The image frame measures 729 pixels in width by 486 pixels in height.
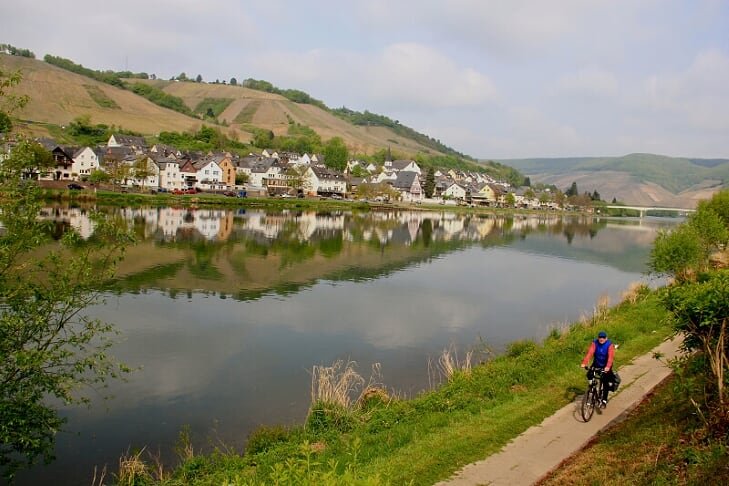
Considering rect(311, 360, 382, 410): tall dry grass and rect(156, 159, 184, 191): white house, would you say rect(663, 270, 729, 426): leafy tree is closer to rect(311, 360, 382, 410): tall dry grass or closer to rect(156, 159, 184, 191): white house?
rect(311, 360, 382, 410): tall dry grass

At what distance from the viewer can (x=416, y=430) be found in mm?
11680

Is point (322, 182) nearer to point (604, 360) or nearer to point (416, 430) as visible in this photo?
point (416, 430)

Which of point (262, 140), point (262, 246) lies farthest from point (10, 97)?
point (262, 140)

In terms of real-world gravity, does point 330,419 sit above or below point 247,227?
below

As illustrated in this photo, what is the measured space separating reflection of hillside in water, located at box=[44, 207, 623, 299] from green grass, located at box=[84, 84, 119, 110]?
116 metres

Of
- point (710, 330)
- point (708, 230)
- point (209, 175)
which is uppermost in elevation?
point (209, 175)

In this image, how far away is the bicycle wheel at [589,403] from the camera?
458 inches

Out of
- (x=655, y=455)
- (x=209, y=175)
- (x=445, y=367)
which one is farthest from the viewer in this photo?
(x=209, y=175)

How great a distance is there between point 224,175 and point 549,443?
116125 millimetres

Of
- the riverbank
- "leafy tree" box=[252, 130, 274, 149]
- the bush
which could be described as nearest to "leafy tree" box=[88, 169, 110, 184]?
the riverbank

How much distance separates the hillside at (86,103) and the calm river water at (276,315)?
110 meters

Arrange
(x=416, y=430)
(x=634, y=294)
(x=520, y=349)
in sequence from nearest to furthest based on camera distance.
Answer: (x=416, y=430)
(x=520, y=349)
(x=634, y=294)

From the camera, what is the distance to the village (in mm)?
100312

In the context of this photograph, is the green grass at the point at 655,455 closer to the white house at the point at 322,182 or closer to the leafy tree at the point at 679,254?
the leafy tree at the point at 679,254
